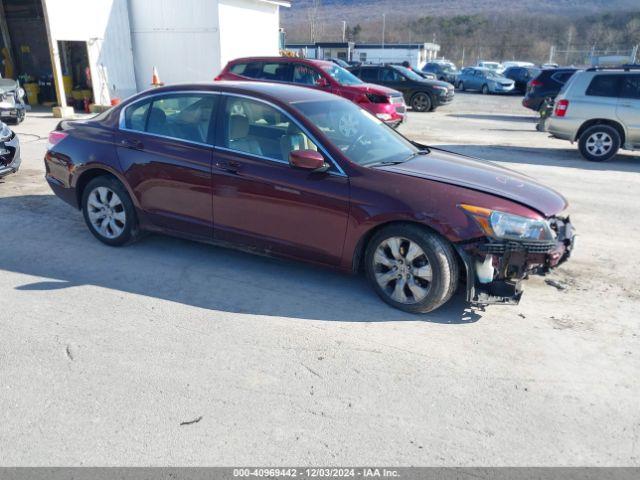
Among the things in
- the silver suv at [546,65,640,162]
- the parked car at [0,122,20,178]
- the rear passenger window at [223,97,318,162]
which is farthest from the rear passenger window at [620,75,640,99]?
the parked car at [0,122,20,178]

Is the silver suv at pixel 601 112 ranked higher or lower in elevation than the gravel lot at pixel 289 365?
higher

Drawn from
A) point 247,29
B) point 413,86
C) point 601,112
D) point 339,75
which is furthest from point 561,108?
point 247,29

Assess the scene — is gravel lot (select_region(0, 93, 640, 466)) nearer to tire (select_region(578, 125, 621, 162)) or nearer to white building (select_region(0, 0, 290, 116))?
tire (select_region(578, 125, 621, 162))

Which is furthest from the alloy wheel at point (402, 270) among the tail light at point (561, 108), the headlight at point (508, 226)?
the tail light at point (561, 108)

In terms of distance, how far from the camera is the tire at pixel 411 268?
3.98 metres

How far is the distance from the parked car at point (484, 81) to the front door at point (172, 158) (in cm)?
2824

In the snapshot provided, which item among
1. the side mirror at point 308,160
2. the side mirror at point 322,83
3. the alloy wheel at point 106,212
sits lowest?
the alloy wheel at point 106,212

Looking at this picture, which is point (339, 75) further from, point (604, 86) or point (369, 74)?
point (369, 74)

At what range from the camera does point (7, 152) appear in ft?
25.0

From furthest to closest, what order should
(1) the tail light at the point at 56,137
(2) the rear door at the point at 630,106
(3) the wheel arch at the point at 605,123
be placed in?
(3) the wheel arch at the point at 605,123, (2) the rear door at the point at 630,106, (1) the tail light at the point at 56,137

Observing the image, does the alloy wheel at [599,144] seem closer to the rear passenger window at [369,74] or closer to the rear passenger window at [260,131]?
the rear passenger window at [260,131]

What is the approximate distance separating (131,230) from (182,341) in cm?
203

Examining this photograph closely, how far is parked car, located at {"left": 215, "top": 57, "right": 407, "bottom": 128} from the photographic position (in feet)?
44.4

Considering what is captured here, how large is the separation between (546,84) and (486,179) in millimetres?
15372
